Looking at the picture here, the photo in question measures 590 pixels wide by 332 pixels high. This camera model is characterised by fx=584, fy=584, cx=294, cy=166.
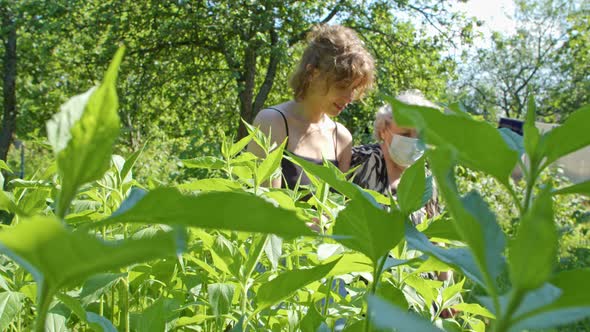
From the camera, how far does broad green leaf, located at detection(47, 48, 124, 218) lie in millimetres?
222

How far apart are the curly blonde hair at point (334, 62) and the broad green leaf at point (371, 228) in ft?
6.81

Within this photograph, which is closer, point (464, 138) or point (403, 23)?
point (464, 138)

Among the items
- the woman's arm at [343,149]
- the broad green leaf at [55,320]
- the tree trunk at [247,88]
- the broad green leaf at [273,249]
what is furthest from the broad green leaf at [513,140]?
the tree trunk at [247,88]

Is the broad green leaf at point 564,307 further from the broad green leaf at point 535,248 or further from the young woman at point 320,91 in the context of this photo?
the young woman at point 320,91

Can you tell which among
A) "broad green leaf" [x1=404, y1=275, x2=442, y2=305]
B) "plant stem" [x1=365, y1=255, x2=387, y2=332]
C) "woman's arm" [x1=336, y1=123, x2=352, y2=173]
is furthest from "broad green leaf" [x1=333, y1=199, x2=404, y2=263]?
"woman's arm" [x1=336, y1=123, x2=352, y2=173]

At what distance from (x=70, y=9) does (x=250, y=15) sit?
7.28 ft

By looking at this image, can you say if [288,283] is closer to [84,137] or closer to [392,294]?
[392,294]

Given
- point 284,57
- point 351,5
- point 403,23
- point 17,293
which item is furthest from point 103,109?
point 403,23

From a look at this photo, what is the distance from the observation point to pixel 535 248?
0.61ft

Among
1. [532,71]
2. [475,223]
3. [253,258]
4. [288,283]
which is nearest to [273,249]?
[253,258]

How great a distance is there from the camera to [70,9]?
721 centimetres

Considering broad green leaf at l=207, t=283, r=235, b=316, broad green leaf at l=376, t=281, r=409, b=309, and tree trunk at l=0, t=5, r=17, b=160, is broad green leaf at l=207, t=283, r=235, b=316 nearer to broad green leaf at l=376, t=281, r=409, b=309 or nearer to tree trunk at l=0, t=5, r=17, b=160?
broad green leaf at l=376, t=281, r=409, b=309

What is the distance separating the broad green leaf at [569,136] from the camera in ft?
0.93

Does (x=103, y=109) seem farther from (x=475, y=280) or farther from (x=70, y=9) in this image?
(x=70, y=9)
